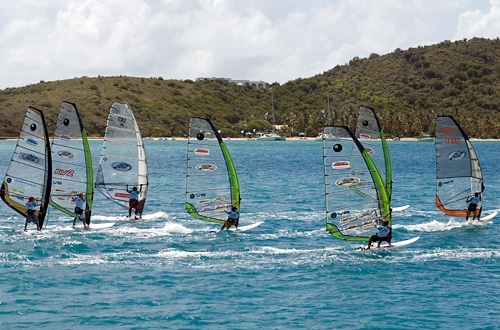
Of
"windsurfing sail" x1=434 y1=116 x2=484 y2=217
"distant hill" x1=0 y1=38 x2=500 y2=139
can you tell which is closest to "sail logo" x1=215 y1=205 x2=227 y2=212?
"windsurfing sail" x1=434 y1=116 x2=484 y2=217

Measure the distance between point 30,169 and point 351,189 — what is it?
1339 centimetres

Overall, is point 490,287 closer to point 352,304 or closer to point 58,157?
point 352,304

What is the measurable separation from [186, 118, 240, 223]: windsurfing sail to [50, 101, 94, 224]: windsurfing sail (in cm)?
433

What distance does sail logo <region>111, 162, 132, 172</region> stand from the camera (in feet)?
116

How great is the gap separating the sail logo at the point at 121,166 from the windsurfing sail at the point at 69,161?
2068 millimetres

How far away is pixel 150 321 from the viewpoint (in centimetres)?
2014

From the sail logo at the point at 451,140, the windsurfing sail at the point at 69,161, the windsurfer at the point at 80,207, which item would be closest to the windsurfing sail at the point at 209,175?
the windsurfing sail at the point at 69,161

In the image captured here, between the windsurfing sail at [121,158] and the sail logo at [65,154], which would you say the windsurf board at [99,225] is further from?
the sail logo at [65,154]

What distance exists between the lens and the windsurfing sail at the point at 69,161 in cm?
3238

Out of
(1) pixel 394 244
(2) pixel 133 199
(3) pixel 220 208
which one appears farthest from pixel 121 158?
(1) pixel 394 244

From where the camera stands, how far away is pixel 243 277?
80.7 feet

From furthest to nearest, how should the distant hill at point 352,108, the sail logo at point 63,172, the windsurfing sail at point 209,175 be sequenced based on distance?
the distant hill at point 352,108
the sail logo at point 63,172
the windsurfing sail at point 209,175

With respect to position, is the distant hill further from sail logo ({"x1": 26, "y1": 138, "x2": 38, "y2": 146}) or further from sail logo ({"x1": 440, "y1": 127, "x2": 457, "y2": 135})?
sail logo ({"x1": 26, "y1": 138, "x2": 38, "y2": 146})

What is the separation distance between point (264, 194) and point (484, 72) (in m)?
156
